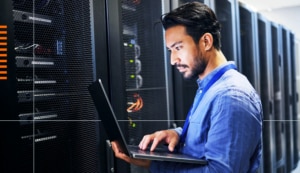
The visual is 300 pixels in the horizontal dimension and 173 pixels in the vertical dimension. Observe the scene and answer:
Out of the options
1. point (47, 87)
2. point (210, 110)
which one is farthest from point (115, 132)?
point (47, 87)

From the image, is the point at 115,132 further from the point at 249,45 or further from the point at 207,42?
the point at 249,45

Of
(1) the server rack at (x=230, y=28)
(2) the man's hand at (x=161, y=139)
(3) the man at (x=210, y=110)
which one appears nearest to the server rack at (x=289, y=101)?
(1) the server rack at (x=230, y=28)

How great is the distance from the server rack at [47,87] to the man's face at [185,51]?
0.55m

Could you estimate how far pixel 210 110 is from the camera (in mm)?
1133

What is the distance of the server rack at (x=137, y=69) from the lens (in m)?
1.69

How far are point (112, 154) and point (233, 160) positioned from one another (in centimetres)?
83

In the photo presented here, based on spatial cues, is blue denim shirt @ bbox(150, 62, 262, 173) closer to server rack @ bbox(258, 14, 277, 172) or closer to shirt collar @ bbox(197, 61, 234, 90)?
shirt collar @ bbox(197, 61, 234, 90)

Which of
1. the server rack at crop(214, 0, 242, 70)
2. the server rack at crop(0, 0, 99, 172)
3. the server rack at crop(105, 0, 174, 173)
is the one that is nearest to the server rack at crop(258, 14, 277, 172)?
the server rack at crop(214, 0, 242, 70)

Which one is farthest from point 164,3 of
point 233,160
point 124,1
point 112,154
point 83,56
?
point 233,160

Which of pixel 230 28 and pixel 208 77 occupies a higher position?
pixel 230 28

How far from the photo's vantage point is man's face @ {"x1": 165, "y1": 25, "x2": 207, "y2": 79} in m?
1.29

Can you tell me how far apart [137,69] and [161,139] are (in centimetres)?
61

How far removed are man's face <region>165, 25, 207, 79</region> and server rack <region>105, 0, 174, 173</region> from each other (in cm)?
42

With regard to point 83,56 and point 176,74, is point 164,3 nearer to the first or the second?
point 176,74
